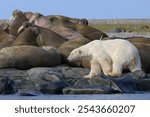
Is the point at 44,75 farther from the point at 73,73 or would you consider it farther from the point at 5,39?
the point at 5,39

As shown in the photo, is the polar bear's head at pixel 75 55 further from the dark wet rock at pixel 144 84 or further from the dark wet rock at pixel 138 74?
the dark wet rock at pixel 144 84

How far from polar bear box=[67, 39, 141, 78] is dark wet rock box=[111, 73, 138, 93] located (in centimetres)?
113

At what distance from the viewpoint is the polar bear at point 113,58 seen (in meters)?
14.6

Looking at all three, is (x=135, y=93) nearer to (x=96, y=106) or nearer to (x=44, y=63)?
(x=44, y=63)

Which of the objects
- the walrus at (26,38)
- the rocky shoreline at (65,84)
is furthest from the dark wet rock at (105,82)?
the walrus at (26,38)

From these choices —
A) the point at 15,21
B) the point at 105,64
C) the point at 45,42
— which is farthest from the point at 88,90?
the point at 15,21

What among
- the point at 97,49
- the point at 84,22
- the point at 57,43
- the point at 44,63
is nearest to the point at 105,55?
the point at 97,49

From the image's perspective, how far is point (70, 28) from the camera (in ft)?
71.6

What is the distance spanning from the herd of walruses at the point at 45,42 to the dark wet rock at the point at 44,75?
0.90 meters

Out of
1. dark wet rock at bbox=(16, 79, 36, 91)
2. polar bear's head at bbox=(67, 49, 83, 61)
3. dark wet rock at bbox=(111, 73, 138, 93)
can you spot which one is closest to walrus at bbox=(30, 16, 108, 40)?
polar bear's head at bbox=(67, 49, 83, 61)

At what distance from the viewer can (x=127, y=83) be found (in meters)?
13.2

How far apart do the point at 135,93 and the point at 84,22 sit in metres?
11.0

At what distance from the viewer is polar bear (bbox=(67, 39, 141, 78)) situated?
1464 cm

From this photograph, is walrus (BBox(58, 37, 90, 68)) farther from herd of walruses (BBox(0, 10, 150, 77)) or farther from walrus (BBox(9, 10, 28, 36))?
walrus (BBox(9, 10, 28, 36))
